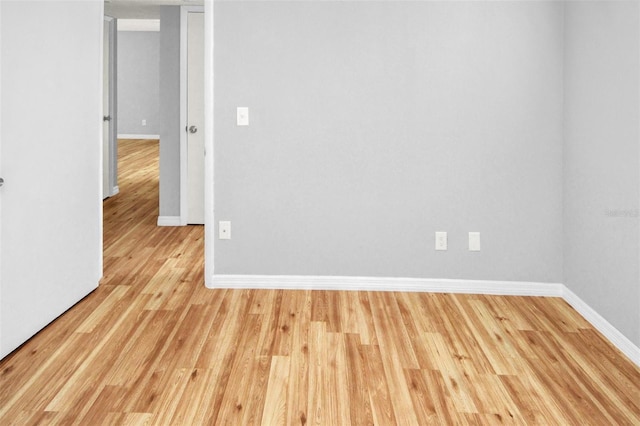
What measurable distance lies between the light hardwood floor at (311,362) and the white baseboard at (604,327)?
2.0 inches

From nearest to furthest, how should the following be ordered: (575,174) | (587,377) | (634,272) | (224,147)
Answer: (587,377) < (634,272) < (575,174) < (224,147)

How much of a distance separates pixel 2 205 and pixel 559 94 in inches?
126

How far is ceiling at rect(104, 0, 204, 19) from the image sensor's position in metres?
6.47

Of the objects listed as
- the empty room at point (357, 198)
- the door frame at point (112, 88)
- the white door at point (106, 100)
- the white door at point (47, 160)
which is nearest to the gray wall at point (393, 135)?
the empty room at point (357, 198)

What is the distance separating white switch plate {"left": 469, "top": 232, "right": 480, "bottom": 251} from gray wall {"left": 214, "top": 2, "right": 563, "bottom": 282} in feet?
0.14

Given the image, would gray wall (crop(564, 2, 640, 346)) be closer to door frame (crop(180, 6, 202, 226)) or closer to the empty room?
the empty room

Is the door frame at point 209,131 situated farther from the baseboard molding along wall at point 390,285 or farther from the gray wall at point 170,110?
the gray wall at point 170,110

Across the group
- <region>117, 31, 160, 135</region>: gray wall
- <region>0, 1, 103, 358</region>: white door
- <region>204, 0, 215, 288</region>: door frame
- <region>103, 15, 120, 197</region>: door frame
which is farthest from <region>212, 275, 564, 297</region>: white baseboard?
<region>117, 31, 160, 135</region>: gray wall

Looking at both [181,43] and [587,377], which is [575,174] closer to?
[587,377]

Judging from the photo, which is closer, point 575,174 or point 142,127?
point 575,174

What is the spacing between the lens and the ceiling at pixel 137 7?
21.2ft

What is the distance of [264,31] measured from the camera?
4.45 metres

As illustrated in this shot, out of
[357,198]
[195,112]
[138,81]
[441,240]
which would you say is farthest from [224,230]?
[138,81]

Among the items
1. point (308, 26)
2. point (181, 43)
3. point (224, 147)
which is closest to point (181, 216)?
point (181, 43)
